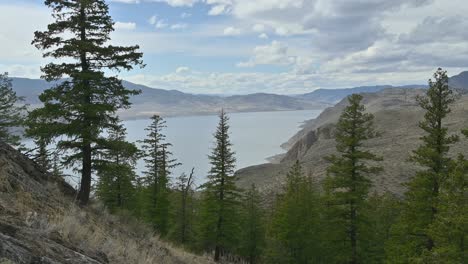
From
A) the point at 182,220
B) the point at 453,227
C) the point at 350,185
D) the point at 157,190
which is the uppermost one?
the point at 350,185

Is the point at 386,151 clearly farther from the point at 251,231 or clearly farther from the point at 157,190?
the point at 157,190

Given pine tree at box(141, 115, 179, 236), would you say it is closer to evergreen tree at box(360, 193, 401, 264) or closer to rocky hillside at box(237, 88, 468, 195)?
evergreen tree at box(360, 193, 401, 264)

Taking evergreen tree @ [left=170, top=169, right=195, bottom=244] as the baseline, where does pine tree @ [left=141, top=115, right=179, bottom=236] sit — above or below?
above

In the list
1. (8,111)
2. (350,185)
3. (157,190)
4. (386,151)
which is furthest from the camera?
(386,151)

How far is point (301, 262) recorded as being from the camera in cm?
2773

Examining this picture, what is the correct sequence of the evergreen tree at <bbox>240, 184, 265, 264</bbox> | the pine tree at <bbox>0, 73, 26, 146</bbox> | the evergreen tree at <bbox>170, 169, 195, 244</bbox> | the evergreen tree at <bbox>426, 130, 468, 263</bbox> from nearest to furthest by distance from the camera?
the evergreen tree at <bbox>426, 130, 468, 263</bbox> → the pine tree at <bbox>0, 73, 26, 146</bbox> → the evergreen tree at <bbox>240, 184, 265, 264</bbox> → the evergreen tree at <bbox>170, 169, 195, 244</bbox>

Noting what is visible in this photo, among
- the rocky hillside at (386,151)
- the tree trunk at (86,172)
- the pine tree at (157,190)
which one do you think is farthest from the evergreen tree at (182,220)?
the tree trunk at (86,172)

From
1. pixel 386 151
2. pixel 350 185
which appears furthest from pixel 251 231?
pixel 386 151

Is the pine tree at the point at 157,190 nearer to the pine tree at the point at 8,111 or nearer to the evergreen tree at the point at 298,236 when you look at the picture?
the pine tree at the point at 8,111

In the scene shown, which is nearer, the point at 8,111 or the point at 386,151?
the point at 8,111

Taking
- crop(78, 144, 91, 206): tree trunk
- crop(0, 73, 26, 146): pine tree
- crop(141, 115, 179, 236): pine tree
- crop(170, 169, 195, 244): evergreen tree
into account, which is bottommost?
crop(170, 169, 195, 244): evergreen tree

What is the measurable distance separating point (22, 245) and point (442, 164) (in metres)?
19.4

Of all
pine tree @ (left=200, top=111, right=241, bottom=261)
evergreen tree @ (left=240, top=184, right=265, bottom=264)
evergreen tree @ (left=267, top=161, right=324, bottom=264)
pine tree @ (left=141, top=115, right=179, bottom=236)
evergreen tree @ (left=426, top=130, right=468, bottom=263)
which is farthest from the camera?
pine tree @ (left=141, top=115, right=179, bottom=236)

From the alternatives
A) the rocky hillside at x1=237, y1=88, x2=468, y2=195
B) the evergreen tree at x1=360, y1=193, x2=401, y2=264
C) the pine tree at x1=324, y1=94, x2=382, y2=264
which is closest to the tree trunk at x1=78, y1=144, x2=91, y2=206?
the pine tree at x1=324, y1=94, x2=382, y2=264
